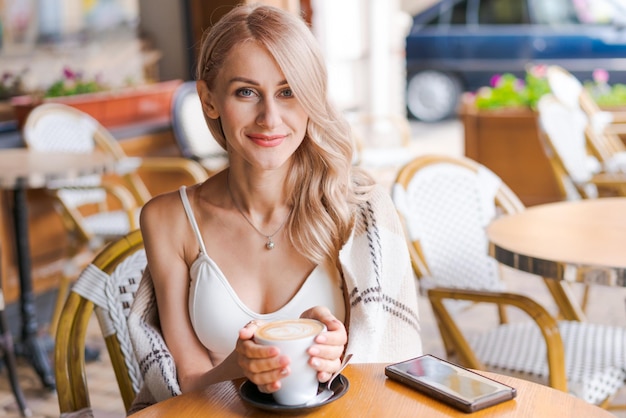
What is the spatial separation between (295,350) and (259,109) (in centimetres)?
55

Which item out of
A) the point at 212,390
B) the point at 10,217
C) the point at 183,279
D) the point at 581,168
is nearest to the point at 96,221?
the point at 10,217

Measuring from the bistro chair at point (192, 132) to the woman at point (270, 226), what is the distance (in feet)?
11.7

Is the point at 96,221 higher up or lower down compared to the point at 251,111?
lower down

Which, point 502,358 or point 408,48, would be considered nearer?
point 502,358

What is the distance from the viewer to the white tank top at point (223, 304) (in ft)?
5.73

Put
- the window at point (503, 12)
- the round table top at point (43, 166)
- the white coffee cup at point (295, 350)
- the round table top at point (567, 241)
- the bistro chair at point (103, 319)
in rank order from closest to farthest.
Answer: the white coffee cup at point (295, 350)
the bistro chair at point (103, 319)
the round table top at point (567, 241)
the round table top at point (43, 166)
the window at point (503, 12)

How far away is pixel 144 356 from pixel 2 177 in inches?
82.2

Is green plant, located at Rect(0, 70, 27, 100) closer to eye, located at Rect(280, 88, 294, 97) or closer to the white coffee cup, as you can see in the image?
eye, located at Rect(280, 88, 294, 97)

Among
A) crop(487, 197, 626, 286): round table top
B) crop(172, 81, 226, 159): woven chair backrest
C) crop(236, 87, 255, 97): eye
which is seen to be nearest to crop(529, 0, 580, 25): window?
crop(172, 81, 226, 159): woven chair backrest

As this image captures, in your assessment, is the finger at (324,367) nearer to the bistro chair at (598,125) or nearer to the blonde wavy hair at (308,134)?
the blonde wavy hair at (308,134)

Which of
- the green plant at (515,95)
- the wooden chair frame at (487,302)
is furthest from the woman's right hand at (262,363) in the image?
the green plant at (515,95)

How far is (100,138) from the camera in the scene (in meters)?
4.90

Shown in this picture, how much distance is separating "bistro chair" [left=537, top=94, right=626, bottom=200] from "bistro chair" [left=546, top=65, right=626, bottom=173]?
0.06 m

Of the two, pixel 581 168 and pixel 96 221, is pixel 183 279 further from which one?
pixel 581 168
